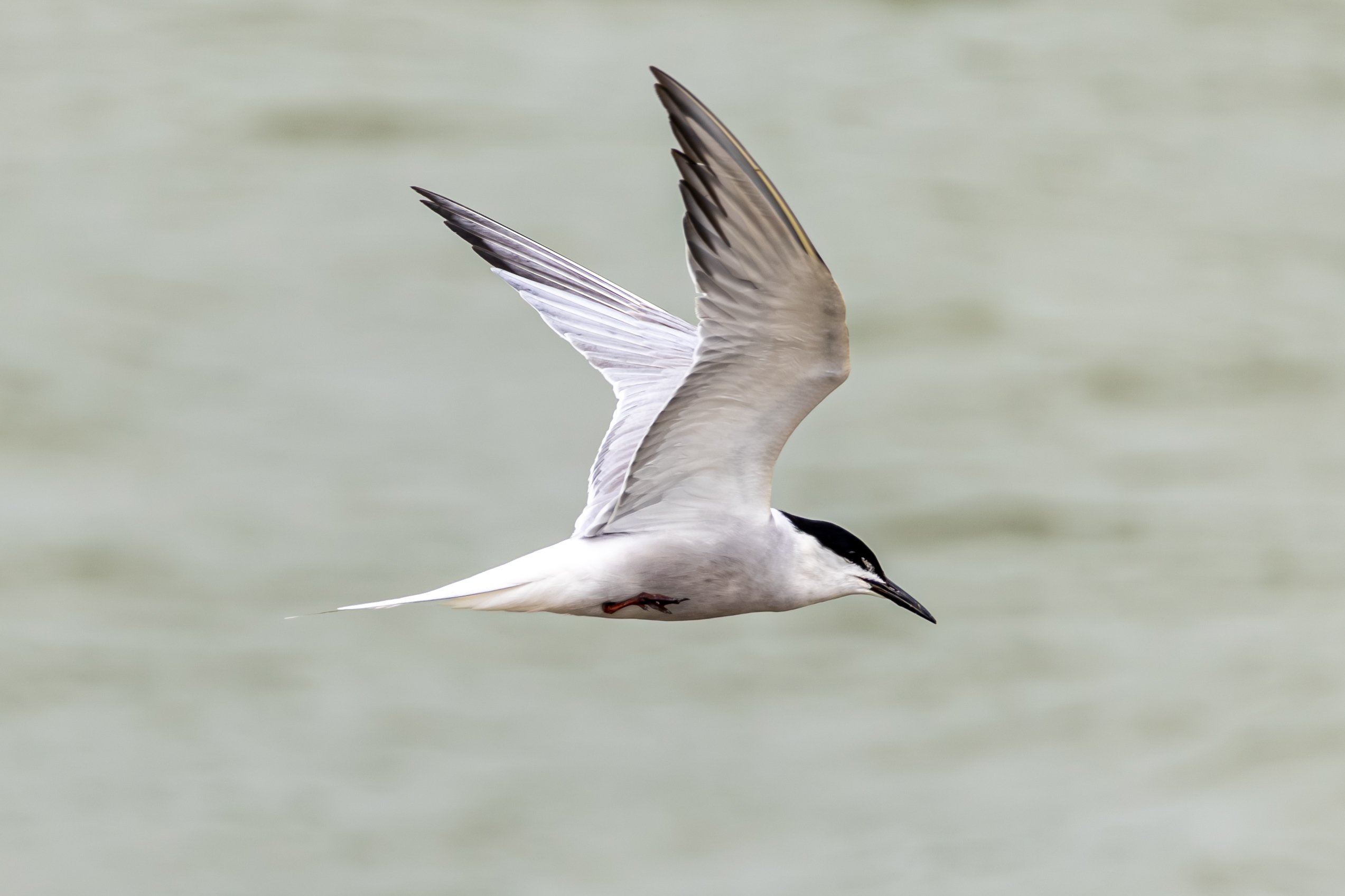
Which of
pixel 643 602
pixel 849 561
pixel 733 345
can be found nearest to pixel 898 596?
pixel 849 561

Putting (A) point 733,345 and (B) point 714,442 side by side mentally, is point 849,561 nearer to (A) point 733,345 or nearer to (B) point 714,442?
(B) point 714,442

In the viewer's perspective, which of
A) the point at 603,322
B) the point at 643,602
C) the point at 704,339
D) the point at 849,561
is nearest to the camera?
the point at 704,339

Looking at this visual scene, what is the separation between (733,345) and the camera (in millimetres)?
4945

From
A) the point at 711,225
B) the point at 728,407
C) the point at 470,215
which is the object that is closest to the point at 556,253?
the point at 470,215

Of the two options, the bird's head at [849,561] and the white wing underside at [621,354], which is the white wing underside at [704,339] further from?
the bird's head at [849,561]

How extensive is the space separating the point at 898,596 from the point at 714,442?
3.22 ft

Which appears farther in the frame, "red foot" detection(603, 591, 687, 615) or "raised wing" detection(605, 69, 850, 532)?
"red foot" detection(603, 591, 687, 615)

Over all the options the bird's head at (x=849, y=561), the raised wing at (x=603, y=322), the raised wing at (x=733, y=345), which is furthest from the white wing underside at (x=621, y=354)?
the bird's head at (x=849, y=561)

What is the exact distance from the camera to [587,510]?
5.84 meters

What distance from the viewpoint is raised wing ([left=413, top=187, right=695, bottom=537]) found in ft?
20.4

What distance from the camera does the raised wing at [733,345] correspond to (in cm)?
437

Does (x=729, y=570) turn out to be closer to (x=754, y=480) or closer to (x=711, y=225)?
(x=754, y=480)

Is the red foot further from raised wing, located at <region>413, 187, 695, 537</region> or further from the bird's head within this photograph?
raised wing, located at <region>413, 187, 695, 537</region>

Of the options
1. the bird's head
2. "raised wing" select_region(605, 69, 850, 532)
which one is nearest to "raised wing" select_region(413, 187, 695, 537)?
"raised wing" select_region(605, 69, 850, 532)
